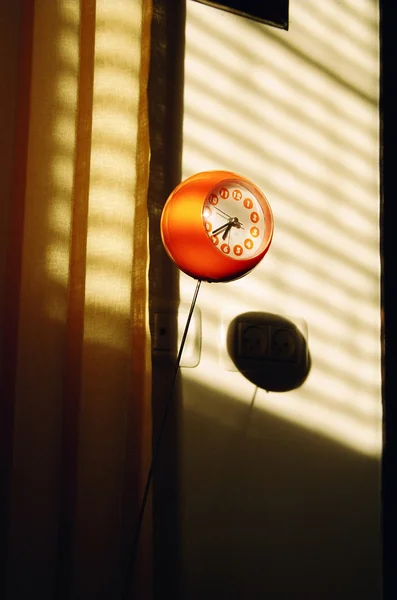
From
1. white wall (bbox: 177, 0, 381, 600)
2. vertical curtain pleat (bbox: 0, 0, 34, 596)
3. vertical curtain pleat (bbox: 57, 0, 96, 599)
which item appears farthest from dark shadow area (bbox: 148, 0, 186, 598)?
vertical curtain pleat (bbox: 0, 0, 34, 596)

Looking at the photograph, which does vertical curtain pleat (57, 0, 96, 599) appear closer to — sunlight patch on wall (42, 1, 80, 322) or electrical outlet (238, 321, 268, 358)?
sunlight patch on wall (42, 1, 80, 322)

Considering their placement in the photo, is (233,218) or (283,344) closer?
(233,218)

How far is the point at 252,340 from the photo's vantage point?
4.83 ft

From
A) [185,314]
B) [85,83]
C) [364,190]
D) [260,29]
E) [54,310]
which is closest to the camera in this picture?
[54,310]

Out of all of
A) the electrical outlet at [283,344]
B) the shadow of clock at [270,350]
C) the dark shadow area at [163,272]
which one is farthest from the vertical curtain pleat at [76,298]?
the electrical outlet at [283,344]

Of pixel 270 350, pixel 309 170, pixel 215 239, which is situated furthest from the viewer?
pixel 309 170

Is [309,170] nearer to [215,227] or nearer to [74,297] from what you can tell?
[215,227]

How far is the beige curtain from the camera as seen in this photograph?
104 centimetres

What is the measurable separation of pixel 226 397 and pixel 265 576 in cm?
41

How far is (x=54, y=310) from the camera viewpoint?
3.56 feet

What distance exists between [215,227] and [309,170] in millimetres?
663

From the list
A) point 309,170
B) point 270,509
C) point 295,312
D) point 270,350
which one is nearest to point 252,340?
point 270,350

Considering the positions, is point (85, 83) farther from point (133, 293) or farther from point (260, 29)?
point (260, 29)

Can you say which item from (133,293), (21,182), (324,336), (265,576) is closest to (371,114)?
(324,336)
